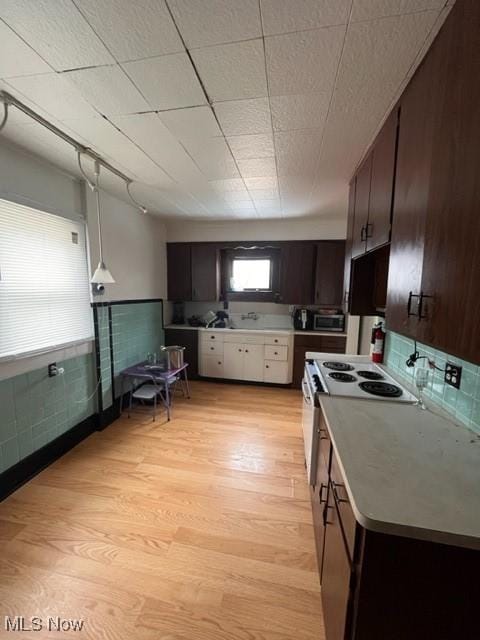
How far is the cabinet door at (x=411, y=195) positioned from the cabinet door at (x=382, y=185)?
0.08 meters

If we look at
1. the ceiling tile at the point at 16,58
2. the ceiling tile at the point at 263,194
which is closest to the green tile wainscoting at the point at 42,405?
the ceiling tile at the point at 16,58

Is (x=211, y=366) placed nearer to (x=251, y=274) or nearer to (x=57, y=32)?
(x=251, y=274)

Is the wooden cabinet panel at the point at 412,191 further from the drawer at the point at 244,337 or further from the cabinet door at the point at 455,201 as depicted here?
the drawer at the point at 244,337

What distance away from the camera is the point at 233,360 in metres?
4.20

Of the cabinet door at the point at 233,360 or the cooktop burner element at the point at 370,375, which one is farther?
the cabinet door at the point at 233,360

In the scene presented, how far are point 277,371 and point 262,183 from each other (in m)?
2.58

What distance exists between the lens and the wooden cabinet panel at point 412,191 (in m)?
1.05

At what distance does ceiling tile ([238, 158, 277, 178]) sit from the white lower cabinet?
2227mm

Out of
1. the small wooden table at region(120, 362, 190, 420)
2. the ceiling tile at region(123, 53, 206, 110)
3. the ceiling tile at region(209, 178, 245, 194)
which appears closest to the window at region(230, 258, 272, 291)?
the ceiling tile at region(209, 178, 245, 194)

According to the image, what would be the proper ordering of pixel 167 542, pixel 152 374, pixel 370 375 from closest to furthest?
pixel 167 542
pixel 370 375
pixel 152 374

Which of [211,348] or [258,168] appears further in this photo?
[211,348]

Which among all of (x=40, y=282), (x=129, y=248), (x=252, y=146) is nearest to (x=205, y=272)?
(x=129, y=248)

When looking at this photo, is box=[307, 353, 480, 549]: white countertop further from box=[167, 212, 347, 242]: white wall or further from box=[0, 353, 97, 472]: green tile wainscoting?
box=[167, 212, 347, 242]: white wall

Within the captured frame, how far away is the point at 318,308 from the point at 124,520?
11.9 feet
